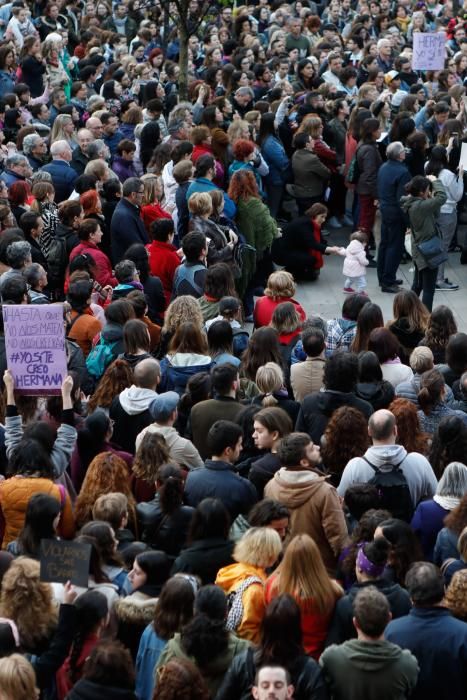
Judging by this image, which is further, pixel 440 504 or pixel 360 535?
pixel 440 504

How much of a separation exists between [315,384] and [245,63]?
10.5 metres

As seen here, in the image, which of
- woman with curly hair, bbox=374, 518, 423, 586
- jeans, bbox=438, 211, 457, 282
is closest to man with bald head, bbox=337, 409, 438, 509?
woman with curly hair, bbox=374, 518, 423, 586

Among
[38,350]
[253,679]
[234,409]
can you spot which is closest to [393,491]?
[234,409]

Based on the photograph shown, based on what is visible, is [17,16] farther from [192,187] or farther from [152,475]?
[152,475]

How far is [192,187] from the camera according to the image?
43.1 ft

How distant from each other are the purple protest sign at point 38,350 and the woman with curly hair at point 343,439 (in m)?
1.76

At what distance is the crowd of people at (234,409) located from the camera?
6.02 m

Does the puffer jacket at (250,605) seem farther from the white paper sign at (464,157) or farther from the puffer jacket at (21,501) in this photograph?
the white paper sign at (464,157)

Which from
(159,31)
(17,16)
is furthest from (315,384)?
(159,31)

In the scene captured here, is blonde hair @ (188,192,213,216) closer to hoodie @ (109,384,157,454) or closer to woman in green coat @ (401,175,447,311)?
woman in green coat @ (401,175,447,311)

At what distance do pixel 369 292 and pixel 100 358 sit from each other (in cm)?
588

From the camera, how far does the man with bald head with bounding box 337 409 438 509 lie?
25.0 ft

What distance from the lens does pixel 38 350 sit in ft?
28.1

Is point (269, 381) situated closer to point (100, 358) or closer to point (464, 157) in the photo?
point (100, 358)
